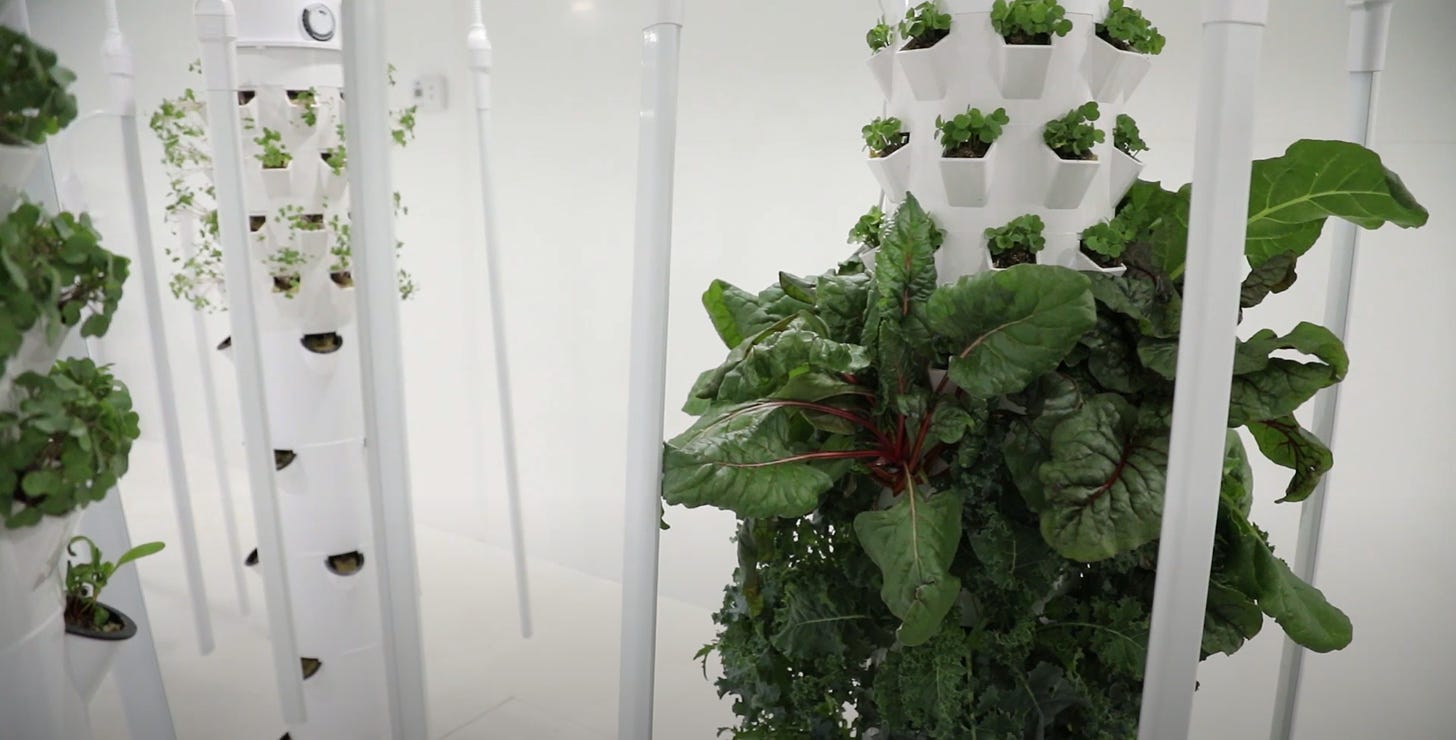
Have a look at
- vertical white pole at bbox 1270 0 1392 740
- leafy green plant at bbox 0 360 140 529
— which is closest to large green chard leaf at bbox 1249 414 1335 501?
vertical white pole at bbox 1270 0 1392 740

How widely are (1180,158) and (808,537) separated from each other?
144cm

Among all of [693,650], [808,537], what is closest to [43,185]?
[808,537]

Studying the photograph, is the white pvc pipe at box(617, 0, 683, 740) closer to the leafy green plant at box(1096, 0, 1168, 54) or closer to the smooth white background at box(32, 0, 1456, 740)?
the leafy green plant at box(1096, 0, 1168, 54)

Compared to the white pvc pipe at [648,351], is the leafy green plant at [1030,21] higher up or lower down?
higher up

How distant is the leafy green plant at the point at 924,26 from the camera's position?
1.23m

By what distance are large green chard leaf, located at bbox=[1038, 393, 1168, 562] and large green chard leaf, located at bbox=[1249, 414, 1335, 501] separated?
0.92 ft

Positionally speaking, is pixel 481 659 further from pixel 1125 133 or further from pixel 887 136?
pixel 1125 133

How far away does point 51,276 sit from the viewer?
0.76 meters

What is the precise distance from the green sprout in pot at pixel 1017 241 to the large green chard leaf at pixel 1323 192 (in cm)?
27

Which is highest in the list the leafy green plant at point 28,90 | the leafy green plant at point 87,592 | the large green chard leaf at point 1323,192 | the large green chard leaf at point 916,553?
the leafy green plant at point 28,90

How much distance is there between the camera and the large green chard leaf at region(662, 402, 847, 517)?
4.00 feet

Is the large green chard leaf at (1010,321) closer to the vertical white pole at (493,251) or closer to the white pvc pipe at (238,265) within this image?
the white pvc pipe at (238,265)

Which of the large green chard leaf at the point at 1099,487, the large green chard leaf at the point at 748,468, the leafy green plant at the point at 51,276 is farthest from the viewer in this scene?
the large green chard leaf at the point at 748,468

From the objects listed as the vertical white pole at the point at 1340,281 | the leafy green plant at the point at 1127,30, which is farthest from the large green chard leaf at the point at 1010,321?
the vertical white pole at the point at 1340,281
